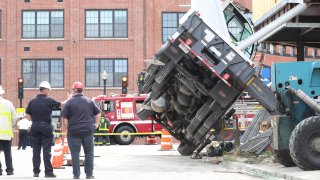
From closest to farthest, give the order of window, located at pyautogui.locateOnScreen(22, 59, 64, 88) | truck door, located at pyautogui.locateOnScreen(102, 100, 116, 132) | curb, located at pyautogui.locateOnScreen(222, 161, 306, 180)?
curb, located at pyautogui.locateOnScreen(222, 161, 306, 180), truck door, located at pyautogui.locateOnScreen(102, 100, 116, 132), window, located at pyautogui.locateOnScreen(22, 59, 64, 88)

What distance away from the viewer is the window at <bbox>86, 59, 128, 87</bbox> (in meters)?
50.5

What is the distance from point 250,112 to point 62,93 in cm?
2947

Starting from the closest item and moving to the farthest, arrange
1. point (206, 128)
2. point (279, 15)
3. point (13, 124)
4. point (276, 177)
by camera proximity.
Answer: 1. point (276, 177)
2. point (13, 124)
3. point (206, 128)
4. point (279, 15)

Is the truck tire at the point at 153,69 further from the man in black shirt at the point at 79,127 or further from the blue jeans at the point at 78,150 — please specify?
the blue jeans at the point at 78,150

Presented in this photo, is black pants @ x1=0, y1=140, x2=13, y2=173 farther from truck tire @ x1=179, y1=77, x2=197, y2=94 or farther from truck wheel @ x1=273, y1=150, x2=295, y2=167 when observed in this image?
truck tire @ x1=179, y1=77, x2=197, y2=94

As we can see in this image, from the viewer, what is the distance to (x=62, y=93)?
50562 millimetres

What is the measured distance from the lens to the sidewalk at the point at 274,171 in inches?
476

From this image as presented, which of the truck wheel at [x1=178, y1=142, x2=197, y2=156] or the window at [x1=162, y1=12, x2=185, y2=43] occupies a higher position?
the window at [x1=162, y1=12, x2=185, y2=43]

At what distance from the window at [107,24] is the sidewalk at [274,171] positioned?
34.5 metres

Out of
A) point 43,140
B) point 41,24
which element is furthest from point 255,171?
point 41,24

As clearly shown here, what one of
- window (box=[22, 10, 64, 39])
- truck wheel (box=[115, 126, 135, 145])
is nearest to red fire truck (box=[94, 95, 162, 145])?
truck wheel (box=[115, 126, 135, 145])

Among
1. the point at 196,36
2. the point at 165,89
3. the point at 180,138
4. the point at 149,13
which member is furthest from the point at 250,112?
the point at 149,13

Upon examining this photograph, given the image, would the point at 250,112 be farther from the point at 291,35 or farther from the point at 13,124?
the point at 13,124

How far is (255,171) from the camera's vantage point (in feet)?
47.8
